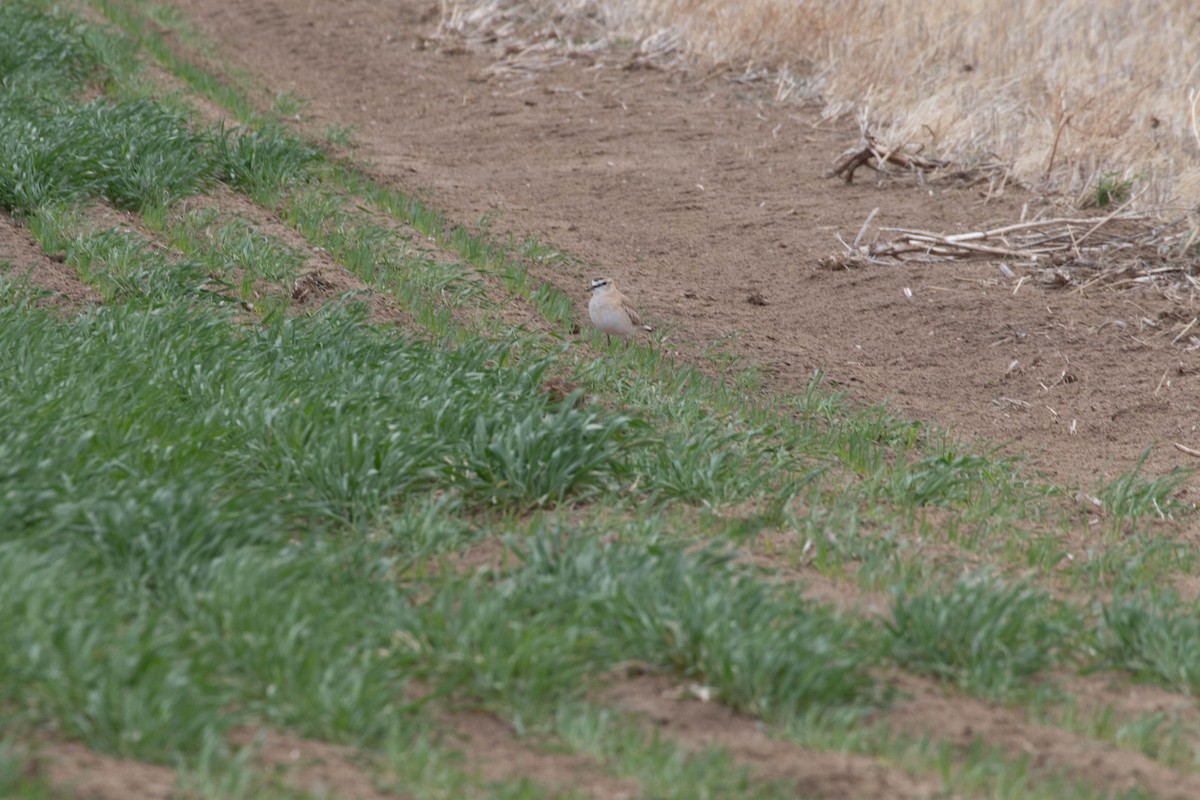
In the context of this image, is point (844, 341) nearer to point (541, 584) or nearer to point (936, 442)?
point (936, 442)

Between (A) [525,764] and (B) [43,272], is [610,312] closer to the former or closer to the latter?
(B) [43,272]

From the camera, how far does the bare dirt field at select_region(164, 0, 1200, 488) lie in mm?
6312

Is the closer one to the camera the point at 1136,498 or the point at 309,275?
the point at 1136,498

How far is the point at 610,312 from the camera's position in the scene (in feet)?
20.7

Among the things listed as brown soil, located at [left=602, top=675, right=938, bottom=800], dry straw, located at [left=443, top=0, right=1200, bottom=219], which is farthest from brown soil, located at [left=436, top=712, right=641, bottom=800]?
dry straw, located at [left=443, top=0, right=1200, bottom=219]

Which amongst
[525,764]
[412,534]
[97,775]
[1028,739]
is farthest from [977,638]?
[97,775]

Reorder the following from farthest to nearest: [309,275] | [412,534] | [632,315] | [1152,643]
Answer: [309,275]
[632,315]
[412,534]
[1152,643]

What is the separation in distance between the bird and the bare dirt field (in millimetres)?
Result: 417

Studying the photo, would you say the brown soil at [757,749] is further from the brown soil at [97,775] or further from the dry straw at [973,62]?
the dry straw at [973,62]

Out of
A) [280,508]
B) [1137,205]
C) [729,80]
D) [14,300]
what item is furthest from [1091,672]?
[729,80]

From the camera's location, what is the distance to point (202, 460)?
4266mm

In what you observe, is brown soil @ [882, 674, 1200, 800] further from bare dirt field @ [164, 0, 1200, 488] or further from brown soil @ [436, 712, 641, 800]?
bare dirt field @ [164, 0, 1200, 488]

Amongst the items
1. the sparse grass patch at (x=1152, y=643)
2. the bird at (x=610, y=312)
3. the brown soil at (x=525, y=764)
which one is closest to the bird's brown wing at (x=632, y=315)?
the bird at (x=610, y=312)

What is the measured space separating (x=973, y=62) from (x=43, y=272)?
26.6ft
